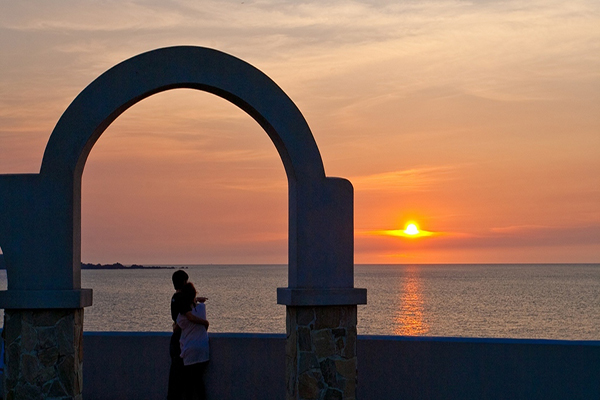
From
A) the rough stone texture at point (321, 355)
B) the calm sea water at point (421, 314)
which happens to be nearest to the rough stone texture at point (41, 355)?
the rough stone texture at point (321, 355)

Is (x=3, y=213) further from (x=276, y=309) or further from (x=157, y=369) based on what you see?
(x=276, y=309)

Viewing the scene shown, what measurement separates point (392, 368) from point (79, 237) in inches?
146

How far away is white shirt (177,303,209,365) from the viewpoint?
8188mm

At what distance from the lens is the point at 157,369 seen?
9055 millimetres

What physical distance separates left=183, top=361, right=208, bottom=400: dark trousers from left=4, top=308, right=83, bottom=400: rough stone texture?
1.26 m

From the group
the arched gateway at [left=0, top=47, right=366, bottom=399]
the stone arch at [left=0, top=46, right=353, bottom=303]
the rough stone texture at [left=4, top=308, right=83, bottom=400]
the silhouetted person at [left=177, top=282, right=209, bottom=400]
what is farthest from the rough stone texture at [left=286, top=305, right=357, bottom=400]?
the rough stone texture at [left=4, top=308, right=83, bottom=400]

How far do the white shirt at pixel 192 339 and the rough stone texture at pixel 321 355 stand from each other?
1.01 metres

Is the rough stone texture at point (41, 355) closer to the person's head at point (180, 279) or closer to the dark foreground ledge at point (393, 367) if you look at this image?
the person's head at point (180, 279)

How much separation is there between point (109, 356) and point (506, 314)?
62.5m

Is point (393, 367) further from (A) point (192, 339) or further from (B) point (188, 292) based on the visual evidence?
(B) point (188, 292)

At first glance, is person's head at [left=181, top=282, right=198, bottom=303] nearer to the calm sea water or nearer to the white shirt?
the white shirt

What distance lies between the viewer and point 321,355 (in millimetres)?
7836

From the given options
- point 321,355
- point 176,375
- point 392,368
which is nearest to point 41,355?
point 176,375

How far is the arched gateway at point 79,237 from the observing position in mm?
7465
